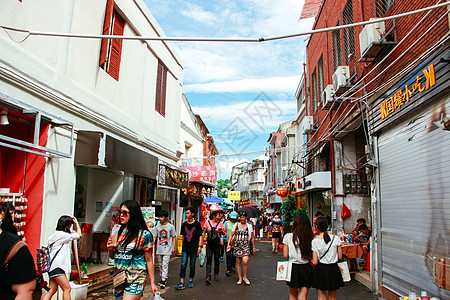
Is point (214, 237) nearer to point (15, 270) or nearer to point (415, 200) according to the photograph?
point (415, 200)

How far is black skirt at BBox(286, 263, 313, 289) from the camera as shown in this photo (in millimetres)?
5332

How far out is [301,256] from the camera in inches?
211

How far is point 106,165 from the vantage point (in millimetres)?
7332

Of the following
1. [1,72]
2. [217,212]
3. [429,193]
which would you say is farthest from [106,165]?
[429,193]

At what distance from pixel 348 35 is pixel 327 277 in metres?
8.38

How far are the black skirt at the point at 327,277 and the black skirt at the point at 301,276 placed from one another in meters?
0.09

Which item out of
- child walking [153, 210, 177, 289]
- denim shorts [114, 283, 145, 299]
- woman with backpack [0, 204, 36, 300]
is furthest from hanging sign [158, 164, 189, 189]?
woman with backpack [0, 204, 36, 300]

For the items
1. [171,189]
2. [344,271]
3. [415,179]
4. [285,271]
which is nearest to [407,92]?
A: [415,179]

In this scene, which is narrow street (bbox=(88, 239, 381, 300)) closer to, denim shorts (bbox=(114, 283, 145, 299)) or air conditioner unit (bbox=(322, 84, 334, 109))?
denim shorts (bbox=(114, 283, 145, 299))

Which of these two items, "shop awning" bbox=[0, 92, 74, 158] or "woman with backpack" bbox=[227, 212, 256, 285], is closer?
"shop awning" bbox=[0, 92, 74, 158]

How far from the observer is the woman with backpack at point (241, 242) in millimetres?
8547

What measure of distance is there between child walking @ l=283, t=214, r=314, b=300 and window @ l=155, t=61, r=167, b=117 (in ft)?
27.1

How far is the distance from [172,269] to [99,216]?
2.73 meters

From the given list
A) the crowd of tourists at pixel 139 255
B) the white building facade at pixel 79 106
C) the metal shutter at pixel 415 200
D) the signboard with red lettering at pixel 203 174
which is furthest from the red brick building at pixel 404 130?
the signboard with red lettering at pixel 203 174
